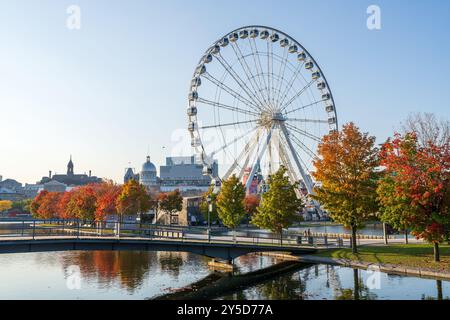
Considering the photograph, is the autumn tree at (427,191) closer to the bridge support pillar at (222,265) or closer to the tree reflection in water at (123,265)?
the bridge support pillar at (222,265)

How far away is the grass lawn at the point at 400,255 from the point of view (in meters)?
40.8

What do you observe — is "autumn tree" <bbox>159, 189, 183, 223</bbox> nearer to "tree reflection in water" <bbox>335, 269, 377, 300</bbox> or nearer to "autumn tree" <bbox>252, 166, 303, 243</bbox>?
"autumn tree" <bbox>252, 166, 303, 243</bbox>

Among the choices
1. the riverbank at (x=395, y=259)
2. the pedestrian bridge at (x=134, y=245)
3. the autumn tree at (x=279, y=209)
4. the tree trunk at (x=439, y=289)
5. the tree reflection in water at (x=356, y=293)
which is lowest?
the tree reflection in water at (x=356, y=293)

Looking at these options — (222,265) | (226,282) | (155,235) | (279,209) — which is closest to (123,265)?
(155,235)

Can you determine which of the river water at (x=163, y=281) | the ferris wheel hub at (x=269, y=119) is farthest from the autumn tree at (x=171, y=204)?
the river water at (x=163, y=281)

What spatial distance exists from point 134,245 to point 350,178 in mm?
24051

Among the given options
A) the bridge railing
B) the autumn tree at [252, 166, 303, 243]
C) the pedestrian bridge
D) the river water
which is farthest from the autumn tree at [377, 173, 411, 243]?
the autumn tree at [252, 166, 303, 243]

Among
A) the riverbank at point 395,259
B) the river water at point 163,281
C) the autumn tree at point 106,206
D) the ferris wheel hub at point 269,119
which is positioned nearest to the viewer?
the river water at point 163,281

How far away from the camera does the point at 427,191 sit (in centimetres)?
4012

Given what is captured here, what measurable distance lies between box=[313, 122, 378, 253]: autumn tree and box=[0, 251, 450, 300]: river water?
700 centimetres

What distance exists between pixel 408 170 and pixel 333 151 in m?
10.1

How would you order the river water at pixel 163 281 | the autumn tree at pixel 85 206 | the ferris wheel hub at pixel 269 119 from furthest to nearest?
the autumn tree at pixel 85 206
the ferris wheel hub at pixel 269 119
the river water at pixel 163 281

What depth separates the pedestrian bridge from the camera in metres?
33.7

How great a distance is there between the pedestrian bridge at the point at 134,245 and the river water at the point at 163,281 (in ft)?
7.54
